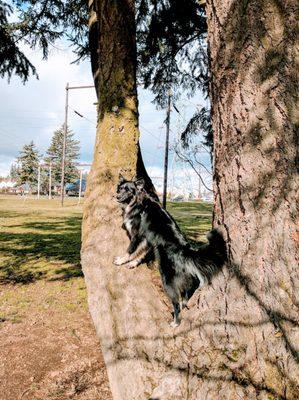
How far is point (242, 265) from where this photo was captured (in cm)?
174

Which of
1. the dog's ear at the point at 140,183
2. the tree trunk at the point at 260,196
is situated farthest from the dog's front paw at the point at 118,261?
the dog's ear at the point at 140,183

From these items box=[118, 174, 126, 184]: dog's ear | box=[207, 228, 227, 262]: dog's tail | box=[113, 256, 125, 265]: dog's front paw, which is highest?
box=[118, 174, 126, 184]: dog's ear

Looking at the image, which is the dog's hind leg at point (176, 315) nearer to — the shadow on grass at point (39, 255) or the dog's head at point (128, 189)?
the dog's head at point (128, 189)

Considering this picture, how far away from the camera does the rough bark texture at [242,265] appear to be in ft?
5.17

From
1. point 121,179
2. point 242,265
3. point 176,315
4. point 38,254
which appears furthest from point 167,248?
point 38,254

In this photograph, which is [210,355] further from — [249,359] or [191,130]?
[191,130]

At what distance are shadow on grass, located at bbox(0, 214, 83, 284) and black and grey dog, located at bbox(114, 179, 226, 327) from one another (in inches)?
107

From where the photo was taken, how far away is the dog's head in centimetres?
375

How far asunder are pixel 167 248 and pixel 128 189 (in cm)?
109

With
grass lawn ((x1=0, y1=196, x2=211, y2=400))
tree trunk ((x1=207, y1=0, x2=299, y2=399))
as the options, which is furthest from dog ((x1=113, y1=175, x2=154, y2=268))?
tree trunk ((x1=207, y1=0, x2=299, y2=399))

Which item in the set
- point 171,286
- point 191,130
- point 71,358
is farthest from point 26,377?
point 191,130

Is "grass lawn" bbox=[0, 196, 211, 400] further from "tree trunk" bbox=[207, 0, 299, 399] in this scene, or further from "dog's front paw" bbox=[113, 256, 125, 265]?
"tree trunk" bbox=[207, 0, 299, 399]

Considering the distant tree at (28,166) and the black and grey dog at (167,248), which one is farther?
the distant tree at (28,166)

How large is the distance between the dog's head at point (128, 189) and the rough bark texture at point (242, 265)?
1.78 meters
